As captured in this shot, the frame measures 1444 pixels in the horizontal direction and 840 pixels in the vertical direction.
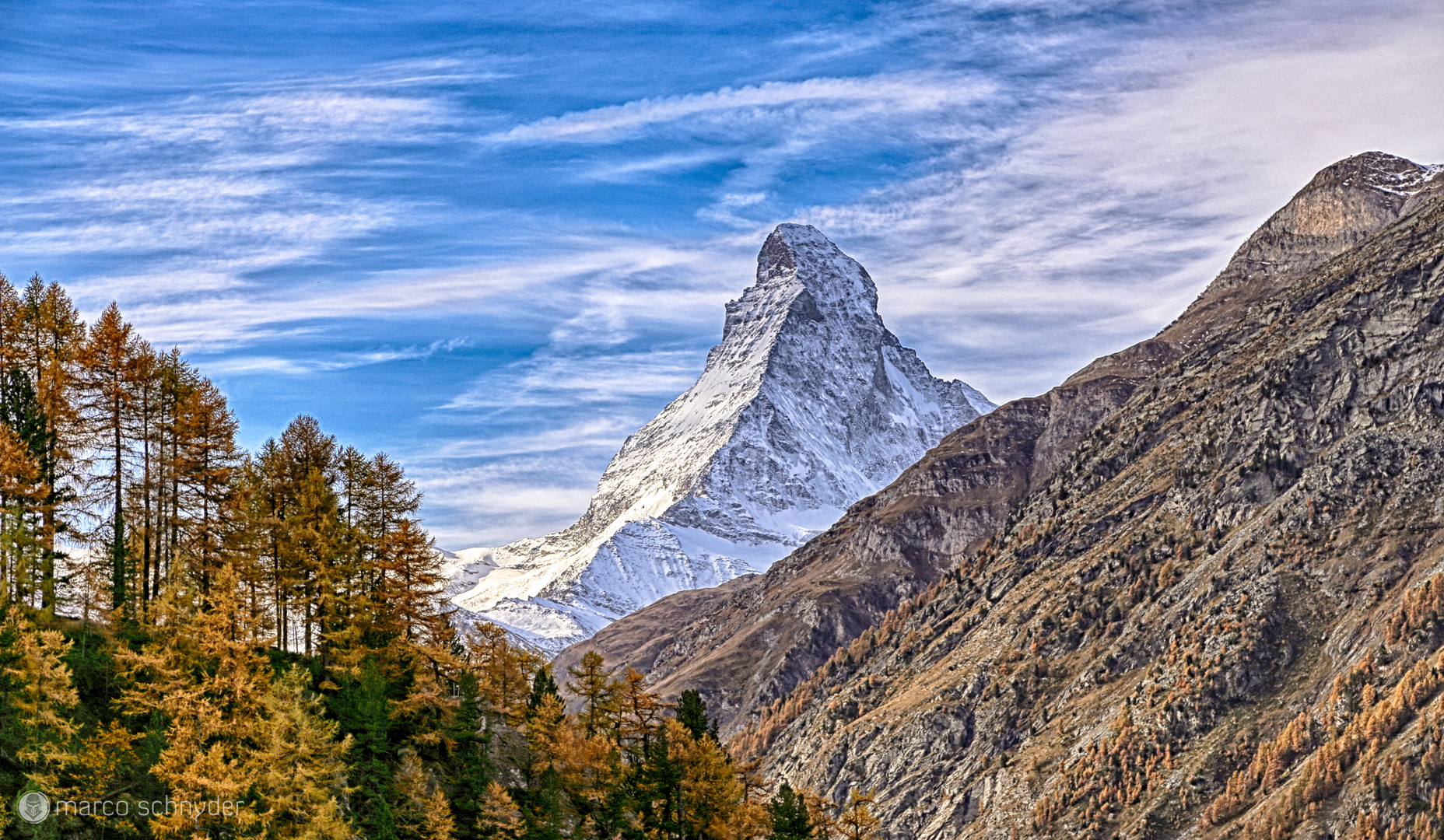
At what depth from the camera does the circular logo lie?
2576 inches

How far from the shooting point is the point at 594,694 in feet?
342

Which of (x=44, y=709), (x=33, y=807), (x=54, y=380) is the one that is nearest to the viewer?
(x=33, y=807)

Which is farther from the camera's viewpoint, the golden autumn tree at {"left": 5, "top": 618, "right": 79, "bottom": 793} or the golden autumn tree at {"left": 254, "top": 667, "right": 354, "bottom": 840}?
the golden autumn tree at {"left": 254, "top": 667, "right": 354, "bottom": 840}

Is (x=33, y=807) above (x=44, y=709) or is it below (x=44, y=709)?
below

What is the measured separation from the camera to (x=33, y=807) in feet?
217

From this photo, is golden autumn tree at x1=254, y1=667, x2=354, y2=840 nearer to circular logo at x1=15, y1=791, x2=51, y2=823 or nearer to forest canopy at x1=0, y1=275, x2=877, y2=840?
forest canopy at x1=0, y1=275, x2=877, y2=840

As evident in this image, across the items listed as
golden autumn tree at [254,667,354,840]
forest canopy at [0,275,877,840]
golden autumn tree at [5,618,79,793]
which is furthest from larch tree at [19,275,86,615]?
golden autumn tree at [254,667,354,840]

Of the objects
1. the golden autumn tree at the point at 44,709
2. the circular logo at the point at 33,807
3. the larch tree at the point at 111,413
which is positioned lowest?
the circular logo at the point at 33,807

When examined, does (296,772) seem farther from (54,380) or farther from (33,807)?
(54,380)

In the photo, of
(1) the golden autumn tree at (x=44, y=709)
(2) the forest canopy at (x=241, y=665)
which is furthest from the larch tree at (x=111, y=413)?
(1) the golden autumn tree at (x=44, y=709)

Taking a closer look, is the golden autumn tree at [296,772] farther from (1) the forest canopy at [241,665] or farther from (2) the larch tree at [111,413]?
(2) the larch tree at [111,413]

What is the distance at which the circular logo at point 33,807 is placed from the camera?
2576 inches

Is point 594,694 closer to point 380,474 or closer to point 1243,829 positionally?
point 380,474

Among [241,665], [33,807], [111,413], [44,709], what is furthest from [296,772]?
[111,413]
